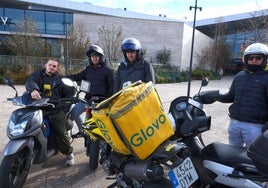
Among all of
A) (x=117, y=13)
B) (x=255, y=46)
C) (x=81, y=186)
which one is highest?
(x=117, y=13)

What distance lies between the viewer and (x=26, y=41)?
2141 centimetres

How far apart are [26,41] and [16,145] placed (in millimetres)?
20328

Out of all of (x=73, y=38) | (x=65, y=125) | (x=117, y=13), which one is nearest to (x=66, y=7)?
(x=117, y=13)

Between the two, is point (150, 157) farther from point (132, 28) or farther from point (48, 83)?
point (132, 28)

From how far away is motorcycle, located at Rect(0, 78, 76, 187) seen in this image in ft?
9.63

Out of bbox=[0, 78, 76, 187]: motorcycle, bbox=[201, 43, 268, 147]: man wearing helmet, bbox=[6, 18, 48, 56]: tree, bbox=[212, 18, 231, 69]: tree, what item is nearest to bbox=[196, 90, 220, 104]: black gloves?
bbox=[201, 43, 268, 147]: man wearing helmet

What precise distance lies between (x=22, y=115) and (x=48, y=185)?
1.00 meters

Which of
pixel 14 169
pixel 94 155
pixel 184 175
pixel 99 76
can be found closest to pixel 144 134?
pixel 184 175

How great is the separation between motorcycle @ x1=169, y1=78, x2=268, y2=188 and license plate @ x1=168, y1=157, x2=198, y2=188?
0.13 meters

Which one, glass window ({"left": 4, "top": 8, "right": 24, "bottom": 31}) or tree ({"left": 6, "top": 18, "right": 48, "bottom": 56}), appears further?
glass window ({"left": 4, "top": 8, "right": 24, "bottom": 31})

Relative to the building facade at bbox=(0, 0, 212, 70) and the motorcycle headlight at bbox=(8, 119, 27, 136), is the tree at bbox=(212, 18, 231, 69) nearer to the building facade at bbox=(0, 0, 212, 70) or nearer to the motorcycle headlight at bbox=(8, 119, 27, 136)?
the building facade at bbox=(0, 0, 212, 70)

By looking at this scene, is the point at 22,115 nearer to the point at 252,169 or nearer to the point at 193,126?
the point at 193,126

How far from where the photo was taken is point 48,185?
3506 millimetres

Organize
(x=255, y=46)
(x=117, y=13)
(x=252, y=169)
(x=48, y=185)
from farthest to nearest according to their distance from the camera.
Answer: (x=117, y=13), (x=48, y=185), (x=255, y=46), (x=252, y=169)
